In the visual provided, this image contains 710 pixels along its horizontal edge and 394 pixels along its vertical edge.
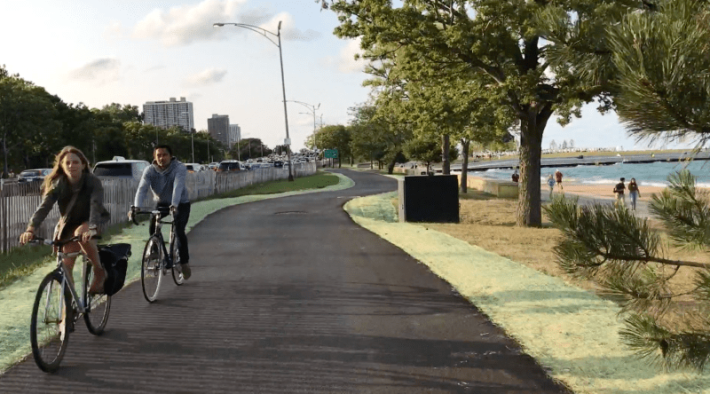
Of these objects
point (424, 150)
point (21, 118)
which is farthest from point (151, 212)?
point (21, 118)

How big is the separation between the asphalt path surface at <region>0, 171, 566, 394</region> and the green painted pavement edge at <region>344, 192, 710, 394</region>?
0.85 ft

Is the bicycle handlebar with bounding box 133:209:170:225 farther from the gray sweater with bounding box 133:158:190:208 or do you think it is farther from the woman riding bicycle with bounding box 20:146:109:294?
the woman riding bicycle with bounding box 20:146:109:294

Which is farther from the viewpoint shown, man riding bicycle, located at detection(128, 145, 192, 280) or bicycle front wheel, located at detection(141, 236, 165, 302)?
man riding bicycle, located at detection(128, 145, 192, 280)

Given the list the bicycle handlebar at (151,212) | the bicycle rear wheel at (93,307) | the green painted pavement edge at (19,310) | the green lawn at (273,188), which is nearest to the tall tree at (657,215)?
the bicycle rear wheel at (93,307)

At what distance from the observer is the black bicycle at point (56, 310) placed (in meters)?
5.08

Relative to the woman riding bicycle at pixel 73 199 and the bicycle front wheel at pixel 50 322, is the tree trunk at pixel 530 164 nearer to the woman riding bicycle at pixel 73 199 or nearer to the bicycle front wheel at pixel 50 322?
the woman riding bicycle at pixel 73 199

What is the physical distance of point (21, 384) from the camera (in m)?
Answer: 4.92

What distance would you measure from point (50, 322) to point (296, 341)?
6.94 ft

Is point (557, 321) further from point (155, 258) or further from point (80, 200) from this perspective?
point (80, 200)

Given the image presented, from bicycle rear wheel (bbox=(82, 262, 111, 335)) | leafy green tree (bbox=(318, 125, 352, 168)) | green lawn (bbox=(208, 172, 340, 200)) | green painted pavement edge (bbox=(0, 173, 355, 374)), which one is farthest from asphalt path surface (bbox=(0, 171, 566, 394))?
leafy green tree (bbox=(318, 125, 352, 168))

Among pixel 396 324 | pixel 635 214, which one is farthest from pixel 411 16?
pixel 635 214

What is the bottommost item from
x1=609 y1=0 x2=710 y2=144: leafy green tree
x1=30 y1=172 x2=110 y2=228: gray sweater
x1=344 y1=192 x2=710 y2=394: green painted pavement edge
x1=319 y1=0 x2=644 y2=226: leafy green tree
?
x1=344 y1=192 x2=710 y2=394: green painted pavement edge

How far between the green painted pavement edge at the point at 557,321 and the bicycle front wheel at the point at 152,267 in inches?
151

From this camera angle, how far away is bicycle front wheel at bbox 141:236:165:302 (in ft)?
24.5
